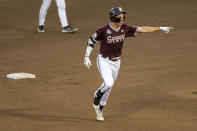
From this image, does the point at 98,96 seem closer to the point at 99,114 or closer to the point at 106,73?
the point at 99,114

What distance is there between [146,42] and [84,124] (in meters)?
7.46

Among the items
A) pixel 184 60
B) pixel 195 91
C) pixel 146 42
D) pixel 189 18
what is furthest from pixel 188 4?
pixel 195 91

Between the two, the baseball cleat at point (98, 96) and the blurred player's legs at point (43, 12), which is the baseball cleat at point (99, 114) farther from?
the blurred player's legs at point (43, 12)

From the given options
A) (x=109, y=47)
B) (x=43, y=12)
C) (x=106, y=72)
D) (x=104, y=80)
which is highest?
(x=109, y=47)

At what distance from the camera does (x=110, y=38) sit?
11.4m

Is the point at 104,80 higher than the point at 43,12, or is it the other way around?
the point at 104,80

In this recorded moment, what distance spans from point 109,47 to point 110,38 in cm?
19

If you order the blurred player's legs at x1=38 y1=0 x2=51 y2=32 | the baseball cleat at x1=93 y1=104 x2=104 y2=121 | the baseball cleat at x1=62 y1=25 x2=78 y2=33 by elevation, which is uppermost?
the baseball cleat at x1=93 y1=104 x2=104 y2=121

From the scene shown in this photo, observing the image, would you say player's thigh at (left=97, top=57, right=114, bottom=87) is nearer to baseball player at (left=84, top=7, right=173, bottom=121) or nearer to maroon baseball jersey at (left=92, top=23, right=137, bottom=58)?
baseball player at (left=84, top=7, right=173, bottom=121)

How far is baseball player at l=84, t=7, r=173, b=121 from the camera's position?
11.3 meters

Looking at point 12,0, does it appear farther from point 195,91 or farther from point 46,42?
point 195,91

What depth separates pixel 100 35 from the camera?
37.5ft

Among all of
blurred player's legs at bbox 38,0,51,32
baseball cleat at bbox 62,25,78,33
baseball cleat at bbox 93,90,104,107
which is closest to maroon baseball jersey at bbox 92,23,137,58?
baseball cleat at bbox 93,90,104,107

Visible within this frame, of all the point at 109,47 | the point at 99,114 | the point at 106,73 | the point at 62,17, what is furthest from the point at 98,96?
the point at 62,17
